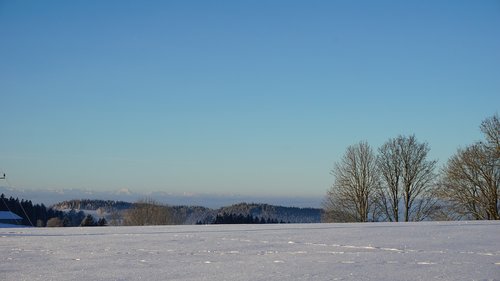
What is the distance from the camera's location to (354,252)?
35.2ft

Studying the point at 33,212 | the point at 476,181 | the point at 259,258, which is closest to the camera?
the point at 259,258

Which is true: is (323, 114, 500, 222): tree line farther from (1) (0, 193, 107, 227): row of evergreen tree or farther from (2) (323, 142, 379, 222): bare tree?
(1) (0, 193, 107, 227): row of evergreen tree

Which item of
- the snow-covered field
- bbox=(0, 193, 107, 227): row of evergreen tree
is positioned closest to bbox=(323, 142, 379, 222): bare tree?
the snow-covered field

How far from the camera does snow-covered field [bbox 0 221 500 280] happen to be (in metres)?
7.89

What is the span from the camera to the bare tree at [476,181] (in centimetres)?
3981

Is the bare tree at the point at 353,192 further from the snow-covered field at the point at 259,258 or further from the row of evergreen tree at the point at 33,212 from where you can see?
the row of evergreen tree at the point at 33,212

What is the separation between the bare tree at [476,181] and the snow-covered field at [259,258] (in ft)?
91.9

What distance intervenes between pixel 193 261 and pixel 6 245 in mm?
5813

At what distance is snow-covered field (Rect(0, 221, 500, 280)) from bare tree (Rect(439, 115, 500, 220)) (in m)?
28.0

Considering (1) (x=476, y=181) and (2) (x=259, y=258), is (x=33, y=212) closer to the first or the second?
(1) (x=476, y=181)

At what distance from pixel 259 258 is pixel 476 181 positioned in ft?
119

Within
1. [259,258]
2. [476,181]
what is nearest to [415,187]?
[476,181]

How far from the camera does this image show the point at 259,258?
982 centimetres

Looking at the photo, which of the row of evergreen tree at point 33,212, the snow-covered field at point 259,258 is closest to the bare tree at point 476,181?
the snow-covered field at point 259,258
